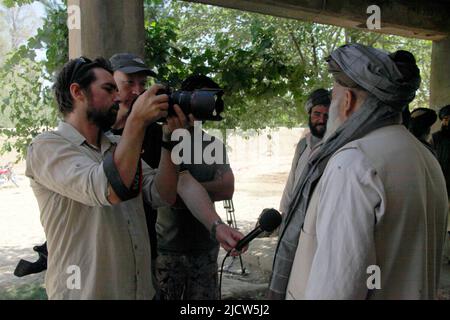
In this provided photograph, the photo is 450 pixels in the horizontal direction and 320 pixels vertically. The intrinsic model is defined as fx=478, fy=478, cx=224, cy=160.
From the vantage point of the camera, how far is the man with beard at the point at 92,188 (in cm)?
164

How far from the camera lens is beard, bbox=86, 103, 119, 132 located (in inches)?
75.3

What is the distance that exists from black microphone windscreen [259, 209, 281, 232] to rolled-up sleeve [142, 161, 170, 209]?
0.45 metres

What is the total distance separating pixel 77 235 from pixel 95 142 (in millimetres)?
422

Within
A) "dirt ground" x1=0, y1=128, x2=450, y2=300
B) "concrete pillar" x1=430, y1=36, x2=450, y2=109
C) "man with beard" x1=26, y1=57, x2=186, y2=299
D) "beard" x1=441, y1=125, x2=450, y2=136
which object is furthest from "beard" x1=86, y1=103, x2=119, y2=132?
"concrete pillar" x1=430, y1=36, x2=450, y2=109

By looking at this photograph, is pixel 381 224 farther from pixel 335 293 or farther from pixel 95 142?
pixel 95 142

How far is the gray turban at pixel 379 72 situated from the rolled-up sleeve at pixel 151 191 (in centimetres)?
97

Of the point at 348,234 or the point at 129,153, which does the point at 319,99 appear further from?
the point at 348,234

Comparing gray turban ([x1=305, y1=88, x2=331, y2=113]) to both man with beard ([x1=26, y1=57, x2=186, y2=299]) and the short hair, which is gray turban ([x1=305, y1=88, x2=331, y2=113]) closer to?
man with beard ([x1=26, y1=57, x2=186, y2=299])

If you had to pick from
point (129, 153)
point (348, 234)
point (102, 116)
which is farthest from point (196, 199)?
point (348, 234)

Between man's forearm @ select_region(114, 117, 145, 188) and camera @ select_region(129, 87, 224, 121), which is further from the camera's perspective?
camera @ select_region(129, 87, 224, 121)

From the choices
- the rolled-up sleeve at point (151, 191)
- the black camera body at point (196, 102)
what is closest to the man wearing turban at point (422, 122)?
the rolled-up sleeve at point (151, 191)
